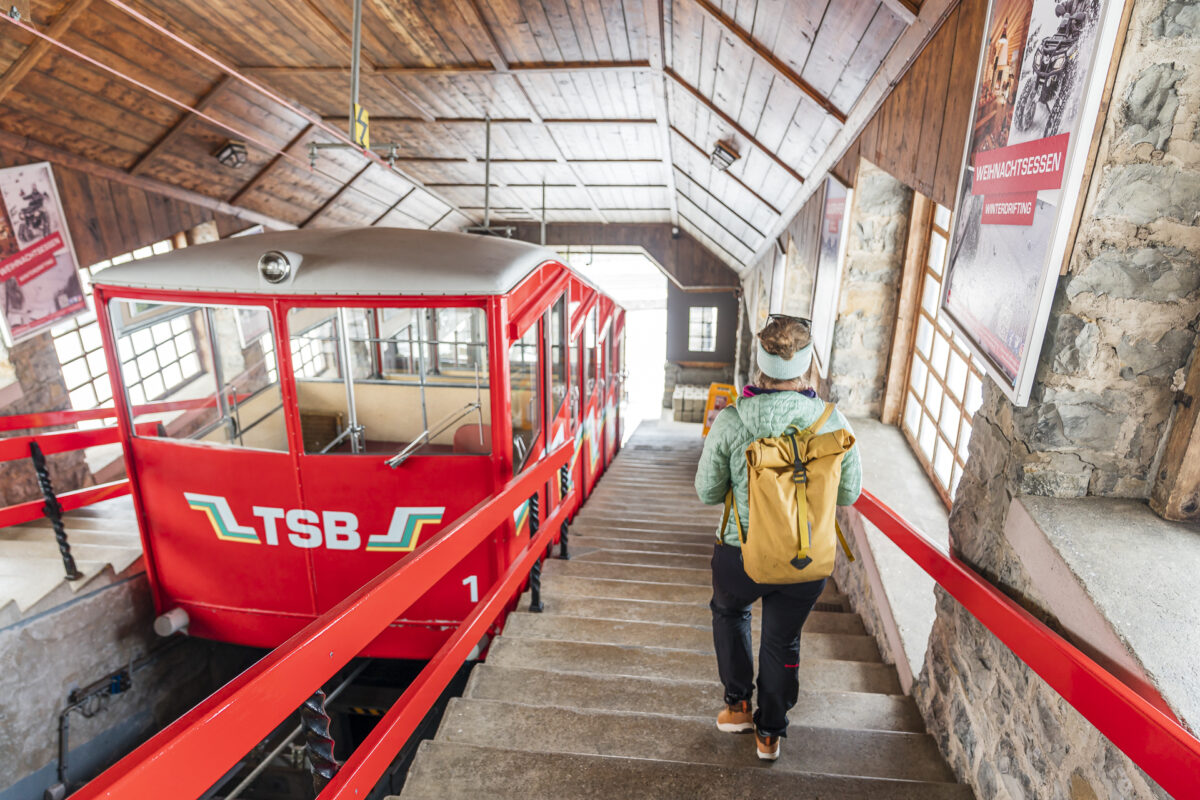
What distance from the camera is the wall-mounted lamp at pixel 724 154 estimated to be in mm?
5520

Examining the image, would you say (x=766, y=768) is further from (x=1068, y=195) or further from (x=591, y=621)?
(x=1068, y=195)

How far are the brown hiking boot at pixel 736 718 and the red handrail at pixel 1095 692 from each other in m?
0.84

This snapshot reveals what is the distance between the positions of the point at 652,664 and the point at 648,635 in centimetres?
33

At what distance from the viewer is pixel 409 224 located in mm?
12367

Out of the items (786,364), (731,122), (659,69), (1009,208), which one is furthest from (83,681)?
(659,69)

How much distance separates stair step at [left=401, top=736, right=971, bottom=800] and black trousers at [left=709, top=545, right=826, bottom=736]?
186mm

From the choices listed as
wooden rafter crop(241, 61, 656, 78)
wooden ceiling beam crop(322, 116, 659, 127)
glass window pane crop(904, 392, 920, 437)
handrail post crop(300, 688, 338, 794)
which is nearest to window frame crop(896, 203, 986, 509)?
glass window pane crop(904, 392, 920, 437)

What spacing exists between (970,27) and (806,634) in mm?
2735

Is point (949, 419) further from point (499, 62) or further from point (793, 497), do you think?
point (499, 62)

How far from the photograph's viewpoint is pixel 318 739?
1.44 metres

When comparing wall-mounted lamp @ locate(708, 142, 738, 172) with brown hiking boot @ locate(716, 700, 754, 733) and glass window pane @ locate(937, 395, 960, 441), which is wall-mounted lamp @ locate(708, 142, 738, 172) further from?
brown hiking boot @ locate(716, 700, 754, 733)

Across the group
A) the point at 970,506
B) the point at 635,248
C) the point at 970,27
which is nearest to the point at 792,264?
the point at 970,27

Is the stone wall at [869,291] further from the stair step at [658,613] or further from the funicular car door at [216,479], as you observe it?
the funicular car door at [216,479]

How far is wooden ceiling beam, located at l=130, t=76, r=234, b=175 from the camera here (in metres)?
6.40
